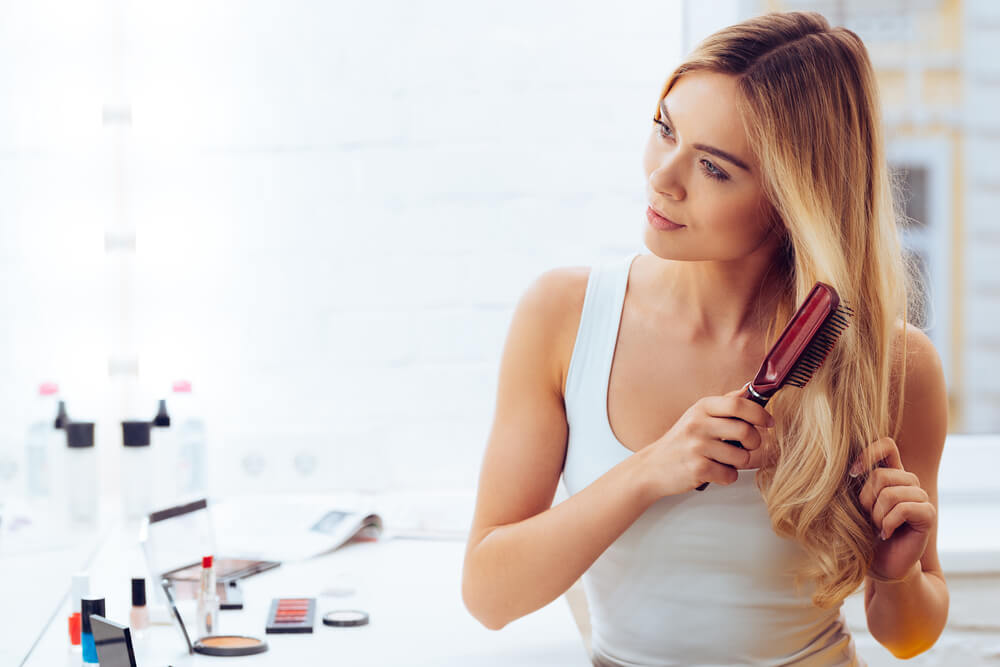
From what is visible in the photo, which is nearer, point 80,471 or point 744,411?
point 744,411

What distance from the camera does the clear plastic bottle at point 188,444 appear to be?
1504mm

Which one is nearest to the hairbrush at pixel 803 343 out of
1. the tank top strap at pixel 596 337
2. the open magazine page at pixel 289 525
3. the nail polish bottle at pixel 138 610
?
the tank top strap at pixel 596 337

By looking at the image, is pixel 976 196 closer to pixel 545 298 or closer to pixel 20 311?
pixel 545 298

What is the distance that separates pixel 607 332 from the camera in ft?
3.44

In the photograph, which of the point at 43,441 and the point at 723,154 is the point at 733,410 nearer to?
the point at 723,154

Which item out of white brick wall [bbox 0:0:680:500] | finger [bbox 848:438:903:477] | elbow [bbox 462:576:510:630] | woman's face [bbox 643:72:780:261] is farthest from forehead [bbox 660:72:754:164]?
white brick wall [bbox 0:0:680:500]

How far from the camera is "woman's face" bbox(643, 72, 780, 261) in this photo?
90cm

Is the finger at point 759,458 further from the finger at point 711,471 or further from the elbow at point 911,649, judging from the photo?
the elbow at point 911,649

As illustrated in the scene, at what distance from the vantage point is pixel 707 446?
2.72 feet

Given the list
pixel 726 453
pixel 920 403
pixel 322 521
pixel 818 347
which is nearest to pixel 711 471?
pixel 726 453

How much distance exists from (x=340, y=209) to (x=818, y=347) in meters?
1.00

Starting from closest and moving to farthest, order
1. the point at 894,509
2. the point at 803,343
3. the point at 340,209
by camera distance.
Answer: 1. the point at 803,343
2. the point at 894,509
3. the point at 340,209

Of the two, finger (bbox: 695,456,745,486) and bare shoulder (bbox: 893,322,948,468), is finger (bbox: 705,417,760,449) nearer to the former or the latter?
finger (bbox: 695,456,745,486)

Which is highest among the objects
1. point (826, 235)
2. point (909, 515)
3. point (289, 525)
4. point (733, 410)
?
point (826, 235)
